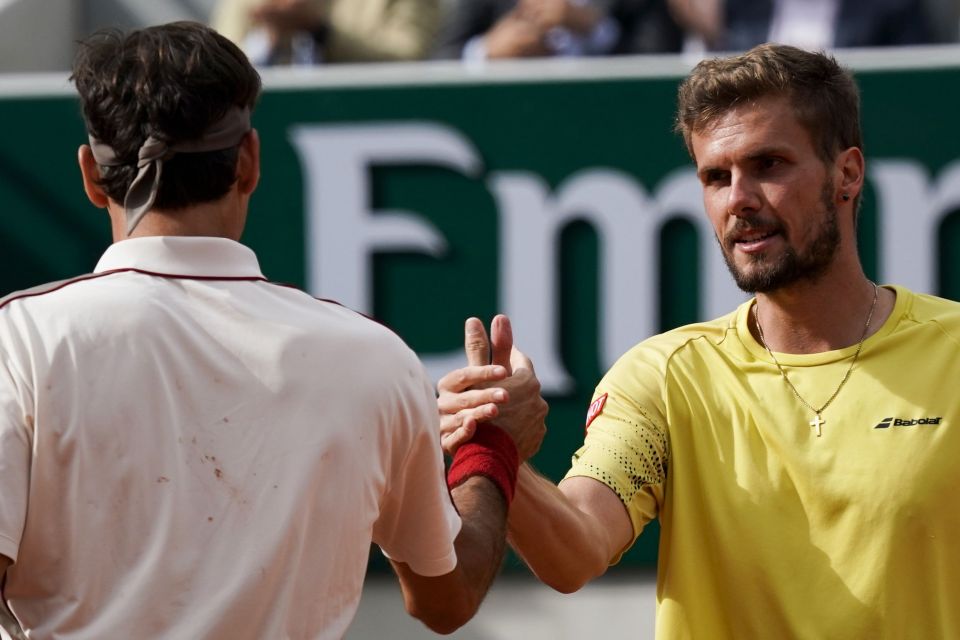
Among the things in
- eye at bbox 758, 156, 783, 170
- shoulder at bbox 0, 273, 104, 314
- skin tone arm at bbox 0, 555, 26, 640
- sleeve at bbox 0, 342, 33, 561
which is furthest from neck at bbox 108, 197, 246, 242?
eye at bbox 758, 156, 783, 170

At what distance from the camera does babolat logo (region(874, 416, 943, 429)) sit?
3049 millimetres

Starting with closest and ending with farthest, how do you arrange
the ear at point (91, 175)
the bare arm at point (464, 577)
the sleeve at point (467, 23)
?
the ear at point (91, 175), the bare arm at point (464, 577), the sleeve at point (467, 23)

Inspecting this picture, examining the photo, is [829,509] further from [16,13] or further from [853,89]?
[16,13]

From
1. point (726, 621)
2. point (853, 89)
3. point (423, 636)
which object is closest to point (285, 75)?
point (423, 636)

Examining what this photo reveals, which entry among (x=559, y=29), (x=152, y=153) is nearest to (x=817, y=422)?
(x=152, y=153)

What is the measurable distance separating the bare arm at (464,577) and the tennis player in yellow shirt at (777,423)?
234mm

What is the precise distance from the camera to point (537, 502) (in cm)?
304

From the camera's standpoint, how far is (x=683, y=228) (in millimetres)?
6016

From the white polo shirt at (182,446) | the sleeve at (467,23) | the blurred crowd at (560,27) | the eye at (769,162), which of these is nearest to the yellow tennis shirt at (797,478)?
the eye at (769,162)

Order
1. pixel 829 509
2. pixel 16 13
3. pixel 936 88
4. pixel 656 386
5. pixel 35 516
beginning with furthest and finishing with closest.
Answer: pixel 16 13 → pixel 936 88 → pixel 656 386 → pixel 829 509 → pixel 35 516

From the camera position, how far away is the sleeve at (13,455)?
2.11m

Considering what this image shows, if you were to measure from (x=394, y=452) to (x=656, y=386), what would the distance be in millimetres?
962

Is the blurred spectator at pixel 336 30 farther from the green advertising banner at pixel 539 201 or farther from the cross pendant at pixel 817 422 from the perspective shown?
the cross pendant at pixel 817 422

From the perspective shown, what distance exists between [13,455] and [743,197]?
1647 mm
